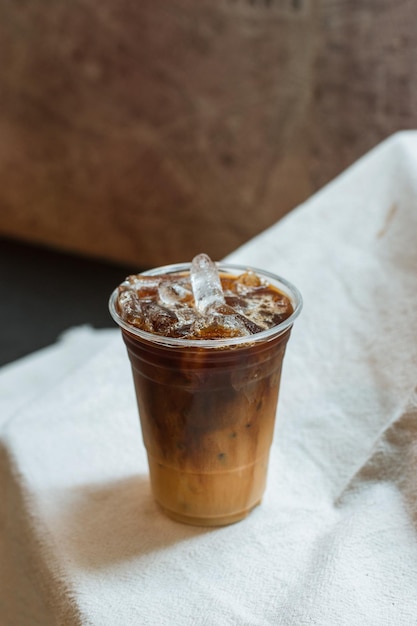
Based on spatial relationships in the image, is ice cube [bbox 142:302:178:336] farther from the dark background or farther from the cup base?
the dark background

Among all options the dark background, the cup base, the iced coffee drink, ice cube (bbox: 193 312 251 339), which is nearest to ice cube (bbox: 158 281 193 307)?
the iced coffee drink

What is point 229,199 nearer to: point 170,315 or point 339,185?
point 339,185

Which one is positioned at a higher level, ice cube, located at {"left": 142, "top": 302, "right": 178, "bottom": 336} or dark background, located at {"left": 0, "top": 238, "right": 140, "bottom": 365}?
ice cube, located at {"left": 142, "top": 302, "right": 178, "bottom": 336}

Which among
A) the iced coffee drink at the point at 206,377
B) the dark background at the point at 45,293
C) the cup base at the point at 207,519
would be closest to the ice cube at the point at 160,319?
the iced coffee drink at the point at 206,377

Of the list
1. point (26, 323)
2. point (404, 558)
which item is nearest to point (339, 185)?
point (404, 558)

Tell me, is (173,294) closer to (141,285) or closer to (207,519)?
(141,285)

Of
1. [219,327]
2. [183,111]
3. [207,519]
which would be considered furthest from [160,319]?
[183,111]
